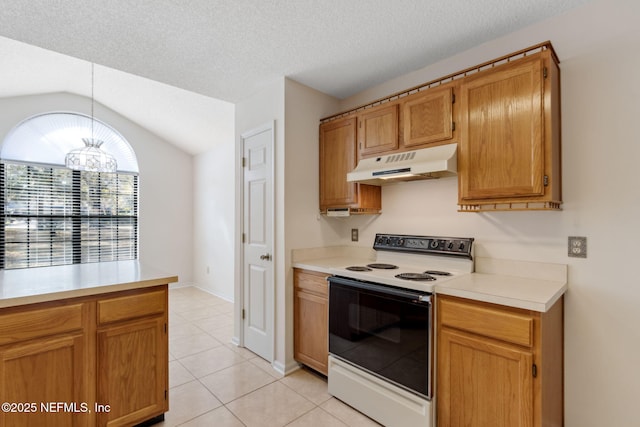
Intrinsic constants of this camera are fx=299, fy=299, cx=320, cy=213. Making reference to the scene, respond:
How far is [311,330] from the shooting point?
247 centimetres

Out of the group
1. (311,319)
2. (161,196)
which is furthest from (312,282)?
(161,196)

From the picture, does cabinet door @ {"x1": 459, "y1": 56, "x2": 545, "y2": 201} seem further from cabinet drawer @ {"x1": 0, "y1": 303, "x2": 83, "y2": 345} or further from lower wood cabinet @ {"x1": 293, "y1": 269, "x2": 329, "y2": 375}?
cabinet drawer @ {"x1": 0, "y1": 303, "x2": 83, "y2": 345}

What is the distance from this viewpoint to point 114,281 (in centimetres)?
170

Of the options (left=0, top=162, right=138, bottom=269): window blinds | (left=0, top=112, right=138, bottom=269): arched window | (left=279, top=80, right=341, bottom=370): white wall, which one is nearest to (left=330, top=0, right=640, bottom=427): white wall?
(left=279, top=80, right=341, bottom=370): white wall

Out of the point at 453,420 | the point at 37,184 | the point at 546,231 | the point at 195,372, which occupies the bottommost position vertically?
the point at 195,372

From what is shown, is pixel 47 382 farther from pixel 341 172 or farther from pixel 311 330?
pixel 341 172

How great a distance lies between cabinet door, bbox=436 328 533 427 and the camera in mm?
1407

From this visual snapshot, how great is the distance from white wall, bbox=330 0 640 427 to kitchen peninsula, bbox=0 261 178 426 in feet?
7.81

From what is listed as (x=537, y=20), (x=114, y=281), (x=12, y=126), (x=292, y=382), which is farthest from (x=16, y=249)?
(x=537, y=20)

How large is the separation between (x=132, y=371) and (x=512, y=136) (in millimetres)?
2570

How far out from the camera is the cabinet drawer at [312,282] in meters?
2.37

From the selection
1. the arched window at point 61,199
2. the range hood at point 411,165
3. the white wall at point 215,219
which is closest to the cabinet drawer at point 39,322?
the range hood at point 411,165

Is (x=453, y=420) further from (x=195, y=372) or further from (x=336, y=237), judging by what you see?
(x=195, y=372)

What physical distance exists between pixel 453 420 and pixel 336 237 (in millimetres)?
1718
